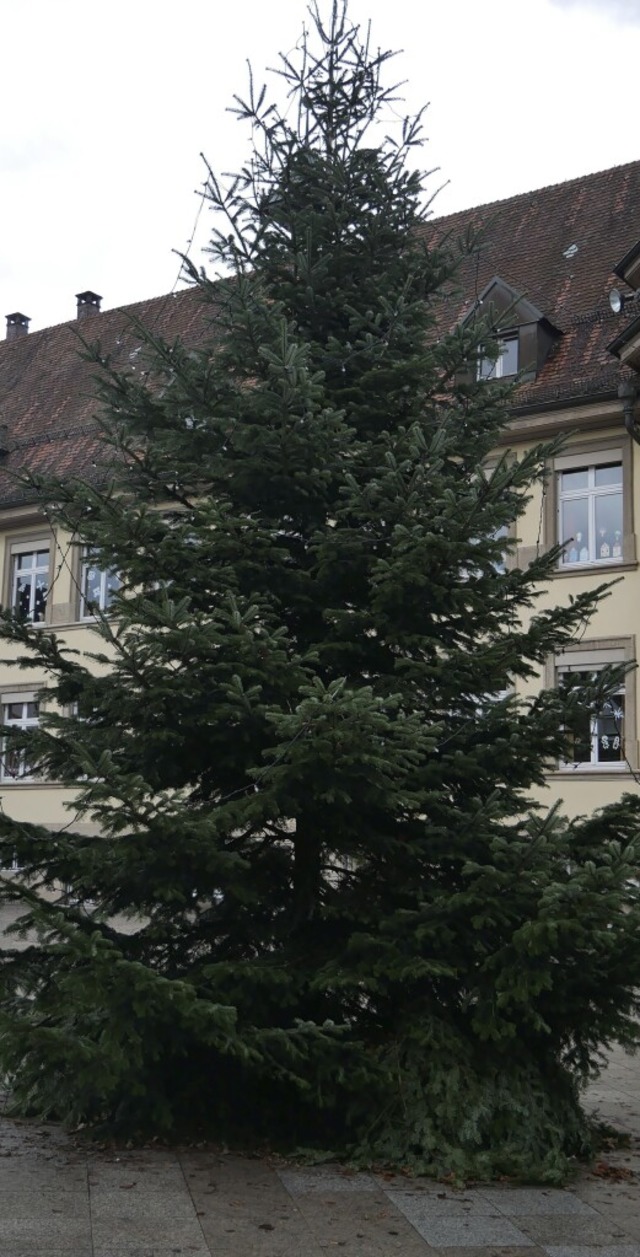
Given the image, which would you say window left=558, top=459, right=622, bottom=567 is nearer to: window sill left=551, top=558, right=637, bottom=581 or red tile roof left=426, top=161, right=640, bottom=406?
window sill left=551, top=558, right=637, bottom=581

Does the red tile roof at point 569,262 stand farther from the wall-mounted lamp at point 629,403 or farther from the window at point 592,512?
the window at point 592,512

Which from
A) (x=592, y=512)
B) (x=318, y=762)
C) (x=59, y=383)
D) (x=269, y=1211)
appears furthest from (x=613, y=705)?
(x=59, y=383)

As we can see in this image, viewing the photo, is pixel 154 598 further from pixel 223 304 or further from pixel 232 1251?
pixel 232 1251

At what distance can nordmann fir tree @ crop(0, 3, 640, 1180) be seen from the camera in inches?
245

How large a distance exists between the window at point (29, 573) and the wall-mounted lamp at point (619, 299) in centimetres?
1356

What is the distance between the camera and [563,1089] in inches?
275

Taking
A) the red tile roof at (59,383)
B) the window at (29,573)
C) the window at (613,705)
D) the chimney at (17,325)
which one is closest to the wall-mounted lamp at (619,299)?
the window at (613,705)

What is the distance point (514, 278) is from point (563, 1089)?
19.8m

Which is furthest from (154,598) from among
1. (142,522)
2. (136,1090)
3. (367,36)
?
(367,36)

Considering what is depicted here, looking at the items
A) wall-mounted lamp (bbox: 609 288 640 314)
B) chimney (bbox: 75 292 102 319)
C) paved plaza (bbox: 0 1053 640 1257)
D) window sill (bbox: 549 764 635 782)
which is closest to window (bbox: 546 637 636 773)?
window sill (bbox: 549 764 635 782)

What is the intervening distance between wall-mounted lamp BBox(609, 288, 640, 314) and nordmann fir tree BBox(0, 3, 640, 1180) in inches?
490

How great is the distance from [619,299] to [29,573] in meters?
14.7

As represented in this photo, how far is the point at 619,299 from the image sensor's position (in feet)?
67.8

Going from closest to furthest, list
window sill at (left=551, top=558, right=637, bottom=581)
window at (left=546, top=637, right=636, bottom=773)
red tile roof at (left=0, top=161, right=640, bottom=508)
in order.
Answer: window at (left=546, top=637, right=636, bottom=773) < window sill at (left=551, top=558, right=637, bottom=581) < red tile roof at (left=0, top=161, right=640, bottom=508)
